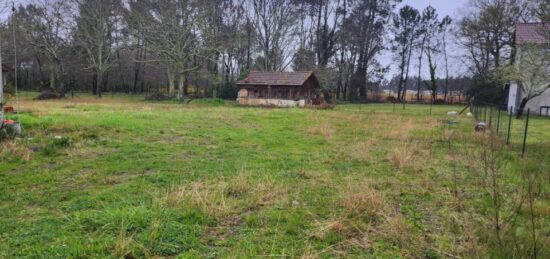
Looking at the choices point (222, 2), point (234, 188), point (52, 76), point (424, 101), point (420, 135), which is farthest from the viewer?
point (424, 101)

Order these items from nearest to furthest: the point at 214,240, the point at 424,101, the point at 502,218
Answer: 1. the point at 214,240
2. the point at 502,218
3. the point at 424,101

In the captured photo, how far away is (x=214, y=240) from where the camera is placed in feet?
11.6

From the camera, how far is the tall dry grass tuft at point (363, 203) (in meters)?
4.27

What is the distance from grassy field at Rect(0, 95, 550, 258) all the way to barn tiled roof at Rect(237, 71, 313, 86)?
21.5m

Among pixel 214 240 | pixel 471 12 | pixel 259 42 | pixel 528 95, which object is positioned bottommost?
pixel 214 240

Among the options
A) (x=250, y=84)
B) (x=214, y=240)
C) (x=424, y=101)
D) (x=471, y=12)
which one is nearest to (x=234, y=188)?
(x=214, y=240)

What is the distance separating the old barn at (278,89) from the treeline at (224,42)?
435cm

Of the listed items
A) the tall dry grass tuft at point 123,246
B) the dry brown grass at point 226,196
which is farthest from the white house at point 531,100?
the tall dry grass tuft at point 123,246

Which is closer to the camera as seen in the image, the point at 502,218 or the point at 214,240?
the point at 214,240

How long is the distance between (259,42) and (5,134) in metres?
32.5

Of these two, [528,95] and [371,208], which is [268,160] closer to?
[371,208]

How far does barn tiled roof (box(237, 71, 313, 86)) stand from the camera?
98.7 feet

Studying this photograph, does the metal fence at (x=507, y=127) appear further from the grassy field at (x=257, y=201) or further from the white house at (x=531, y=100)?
the white house at (x=531, y=100)

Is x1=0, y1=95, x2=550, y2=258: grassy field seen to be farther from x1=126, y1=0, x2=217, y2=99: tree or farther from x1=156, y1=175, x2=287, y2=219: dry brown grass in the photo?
x1=126, y1=0, x2=217, y2=99: tree
